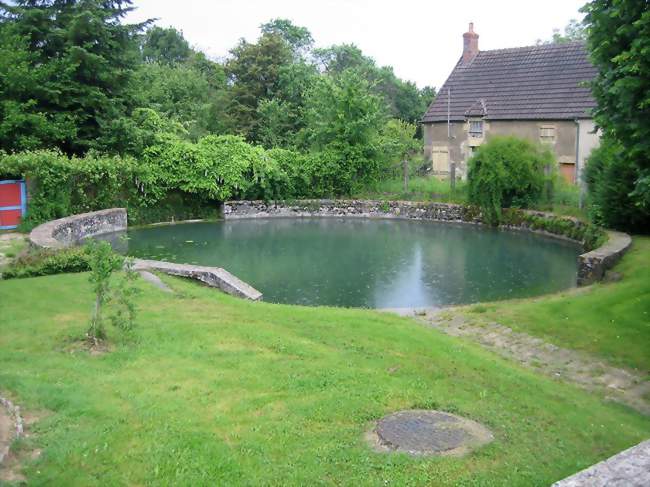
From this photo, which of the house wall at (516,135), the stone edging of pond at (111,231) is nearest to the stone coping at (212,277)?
the stone edging of pond at (111,231)

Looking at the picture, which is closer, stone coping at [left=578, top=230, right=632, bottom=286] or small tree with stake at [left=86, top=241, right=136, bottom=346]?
small tree with stake at [left=86, top=241, right=136, bottom=346]

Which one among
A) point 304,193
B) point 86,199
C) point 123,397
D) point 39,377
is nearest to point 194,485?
point 123,397

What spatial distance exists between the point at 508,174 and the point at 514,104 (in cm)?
851

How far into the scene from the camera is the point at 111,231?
26.8 meters

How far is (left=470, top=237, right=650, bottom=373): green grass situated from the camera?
35.5ft

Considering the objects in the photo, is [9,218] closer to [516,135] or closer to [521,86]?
[516,135]

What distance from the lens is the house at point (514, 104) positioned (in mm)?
31812

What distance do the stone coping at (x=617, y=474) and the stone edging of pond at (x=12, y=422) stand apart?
4215 mm

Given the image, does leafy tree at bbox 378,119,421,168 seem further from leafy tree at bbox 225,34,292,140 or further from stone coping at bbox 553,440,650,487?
stone coping at bbox 553,440,650,487

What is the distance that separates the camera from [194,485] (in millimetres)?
5094

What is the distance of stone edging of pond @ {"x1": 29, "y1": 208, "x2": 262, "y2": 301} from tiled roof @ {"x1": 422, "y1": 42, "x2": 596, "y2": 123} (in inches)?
748

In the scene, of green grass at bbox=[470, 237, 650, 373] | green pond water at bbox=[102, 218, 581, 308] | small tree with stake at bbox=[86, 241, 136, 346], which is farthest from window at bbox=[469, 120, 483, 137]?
small tree with stake at bbox=[86, 241, 136, 346]

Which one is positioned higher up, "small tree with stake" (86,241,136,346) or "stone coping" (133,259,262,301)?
"small tree with stake" (86,241,136,346)

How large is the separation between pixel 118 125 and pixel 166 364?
22.8m
